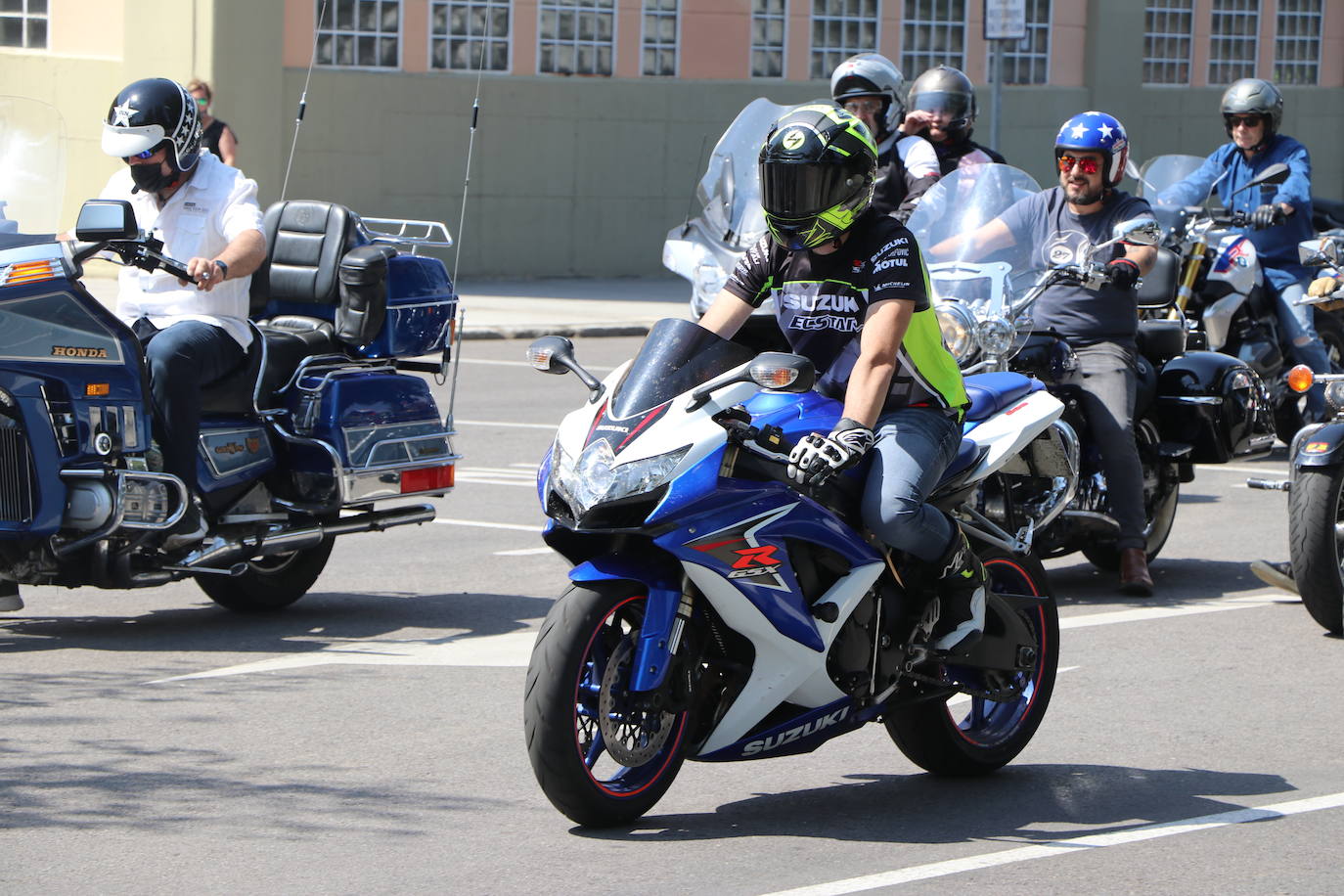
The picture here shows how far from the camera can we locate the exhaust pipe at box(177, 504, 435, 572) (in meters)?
7.98

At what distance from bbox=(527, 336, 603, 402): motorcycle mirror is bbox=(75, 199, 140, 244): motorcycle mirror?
91.3 inches

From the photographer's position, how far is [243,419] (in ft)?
27.5

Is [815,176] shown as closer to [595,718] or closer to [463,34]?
[595,718]

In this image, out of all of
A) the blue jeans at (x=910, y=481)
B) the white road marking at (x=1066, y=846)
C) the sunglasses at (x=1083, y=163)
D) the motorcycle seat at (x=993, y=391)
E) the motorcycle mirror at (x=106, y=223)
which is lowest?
the white road marking at (x=1066, y=846)

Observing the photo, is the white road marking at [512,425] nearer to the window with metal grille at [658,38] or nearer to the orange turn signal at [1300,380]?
the orange turn signal at [1300,380]

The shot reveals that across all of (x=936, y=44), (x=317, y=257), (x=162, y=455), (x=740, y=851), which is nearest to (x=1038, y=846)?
(x=740, y=851)

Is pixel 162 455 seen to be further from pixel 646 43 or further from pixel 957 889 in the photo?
pixel 646 43

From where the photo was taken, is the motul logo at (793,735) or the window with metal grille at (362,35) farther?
the window with metal grille at (362,35)

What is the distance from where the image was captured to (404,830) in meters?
5.58

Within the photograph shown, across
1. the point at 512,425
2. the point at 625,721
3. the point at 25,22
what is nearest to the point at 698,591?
the point at 625,721

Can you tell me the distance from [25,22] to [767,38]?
8.80 meters

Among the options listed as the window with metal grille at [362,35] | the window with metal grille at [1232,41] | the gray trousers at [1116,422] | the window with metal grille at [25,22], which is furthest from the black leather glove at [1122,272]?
the window with metal grille at [1232,41]

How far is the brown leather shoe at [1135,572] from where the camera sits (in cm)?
922

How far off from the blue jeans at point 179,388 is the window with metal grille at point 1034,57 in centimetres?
2230
